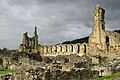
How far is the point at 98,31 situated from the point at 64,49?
1360 centimetres

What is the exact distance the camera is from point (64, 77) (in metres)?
22.8

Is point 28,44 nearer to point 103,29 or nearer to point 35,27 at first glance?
point 35,27

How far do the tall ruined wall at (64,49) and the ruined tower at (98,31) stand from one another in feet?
10.6

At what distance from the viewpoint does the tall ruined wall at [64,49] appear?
2486 inches

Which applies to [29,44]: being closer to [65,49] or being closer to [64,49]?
[64,49]

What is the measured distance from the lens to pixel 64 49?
6931 centimetres

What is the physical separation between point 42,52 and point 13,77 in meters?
53.9

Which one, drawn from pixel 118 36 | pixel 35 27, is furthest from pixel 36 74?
pixel 35 27

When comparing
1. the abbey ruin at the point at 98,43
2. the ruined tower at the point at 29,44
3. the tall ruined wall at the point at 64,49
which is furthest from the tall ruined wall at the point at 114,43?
the ruined tower at the point at 29,44

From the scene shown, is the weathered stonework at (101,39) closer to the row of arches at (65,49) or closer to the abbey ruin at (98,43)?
the abbey ruin at (98,43)

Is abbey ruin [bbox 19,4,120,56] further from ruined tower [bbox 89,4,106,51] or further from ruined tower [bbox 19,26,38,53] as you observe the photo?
ruined tower [bbox 19,26,38,53]

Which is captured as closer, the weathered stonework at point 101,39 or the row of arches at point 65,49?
the weathered stonework at point 101,39

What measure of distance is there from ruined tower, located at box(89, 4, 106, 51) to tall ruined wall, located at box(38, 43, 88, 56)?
324cm

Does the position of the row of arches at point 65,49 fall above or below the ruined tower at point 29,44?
below
